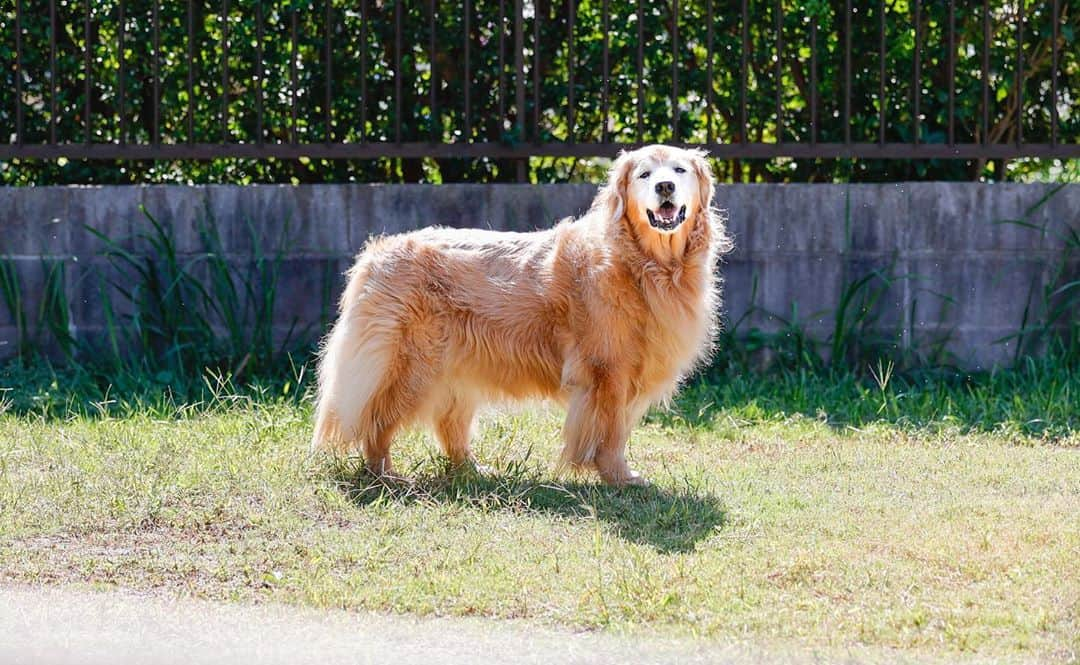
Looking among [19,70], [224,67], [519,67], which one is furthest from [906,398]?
[19,70]

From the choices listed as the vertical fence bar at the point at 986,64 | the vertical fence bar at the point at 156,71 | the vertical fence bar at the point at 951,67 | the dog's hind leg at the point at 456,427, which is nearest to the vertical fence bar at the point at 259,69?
the vertical fence bar at the point at 156,71

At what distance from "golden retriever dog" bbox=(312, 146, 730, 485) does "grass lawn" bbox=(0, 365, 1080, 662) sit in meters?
0.24

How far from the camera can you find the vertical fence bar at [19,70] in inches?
306

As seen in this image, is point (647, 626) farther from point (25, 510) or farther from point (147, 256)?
point (147, 256)

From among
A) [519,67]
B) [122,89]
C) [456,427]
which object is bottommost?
[456,427]

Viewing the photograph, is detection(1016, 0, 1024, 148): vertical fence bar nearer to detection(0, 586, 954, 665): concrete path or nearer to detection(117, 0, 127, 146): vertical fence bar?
detection(117, 0, 127, 146): vertical fence bar

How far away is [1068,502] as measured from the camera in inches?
201

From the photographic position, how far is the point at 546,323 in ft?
18.4

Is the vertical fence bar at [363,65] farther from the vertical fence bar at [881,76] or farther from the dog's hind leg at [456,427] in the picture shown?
the vertical fence bar at [881,76]

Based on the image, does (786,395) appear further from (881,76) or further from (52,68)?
(52,68)

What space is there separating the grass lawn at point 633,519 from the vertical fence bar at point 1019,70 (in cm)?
168

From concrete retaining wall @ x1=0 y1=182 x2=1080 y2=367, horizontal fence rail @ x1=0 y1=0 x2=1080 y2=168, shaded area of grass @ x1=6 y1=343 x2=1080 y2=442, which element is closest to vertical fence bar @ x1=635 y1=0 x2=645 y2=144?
horizontal fence rail @ x1=0 y1=0 x2=1080 y2=168

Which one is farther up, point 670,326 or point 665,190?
point 665,190

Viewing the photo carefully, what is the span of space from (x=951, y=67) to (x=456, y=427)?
12.0 ft
